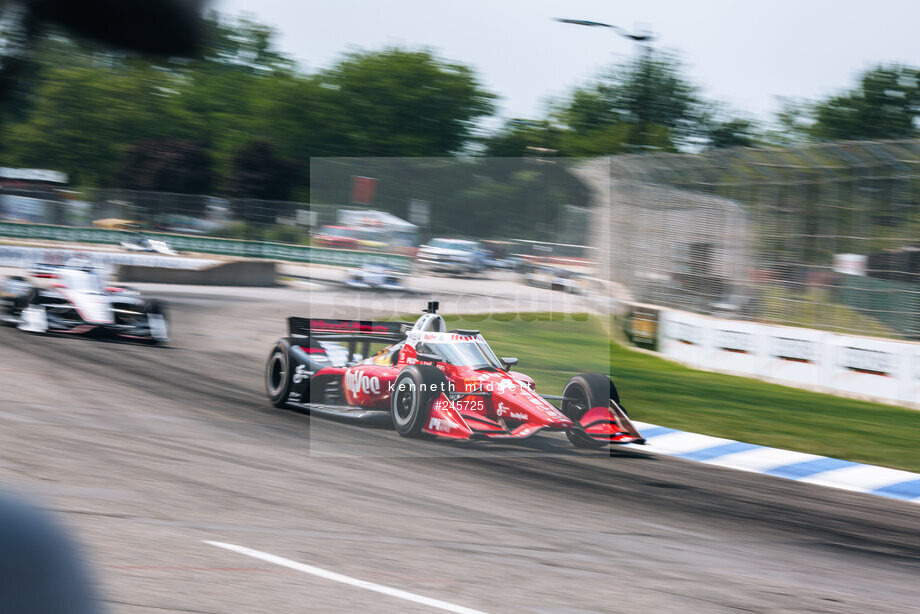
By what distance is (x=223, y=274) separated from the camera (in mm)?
26953

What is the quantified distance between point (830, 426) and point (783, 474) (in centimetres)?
246

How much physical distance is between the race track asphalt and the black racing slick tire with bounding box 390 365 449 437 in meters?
0.15

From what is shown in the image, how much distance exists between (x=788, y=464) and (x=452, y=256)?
3501 millimetres

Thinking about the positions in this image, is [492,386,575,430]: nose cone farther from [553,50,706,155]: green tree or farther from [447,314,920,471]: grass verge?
[553,50,706,155]: green tree

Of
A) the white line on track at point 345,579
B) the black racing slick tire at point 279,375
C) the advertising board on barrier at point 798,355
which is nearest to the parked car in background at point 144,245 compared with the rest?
the advertising board on barrier at point 798,355

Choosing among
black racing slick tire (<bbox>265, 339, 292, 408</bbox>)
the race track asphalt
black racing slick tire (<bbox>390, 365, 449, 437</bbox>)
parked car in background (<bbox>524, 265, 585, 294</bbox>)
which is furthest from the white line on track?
black racing slick tire (<bbox>265, 339, 292, 408</bbox>)

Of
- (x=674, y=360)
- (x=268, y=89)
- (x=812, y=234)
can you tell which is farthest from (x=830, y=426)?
(x=268, y=89)

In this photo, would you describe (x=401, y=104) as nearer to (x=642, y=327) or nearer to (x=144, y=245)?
(x=144, y=245)

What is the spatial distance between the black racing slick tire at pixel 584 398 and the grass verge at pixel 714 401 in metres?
0.14

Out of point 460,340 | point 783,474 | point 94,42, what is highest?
point 94,42

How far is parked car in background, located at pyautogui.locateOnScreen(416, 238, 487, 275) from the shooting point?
791 centimetres

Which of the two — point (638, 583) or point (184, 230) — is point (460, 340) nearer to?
point (638, 583)

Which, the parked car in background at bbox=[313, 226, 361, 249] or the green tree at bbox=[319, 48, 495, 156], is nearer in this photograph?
the parked car in background at bbox=[313, 226, 361, 249]

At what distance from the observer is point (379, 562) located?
4828mm
